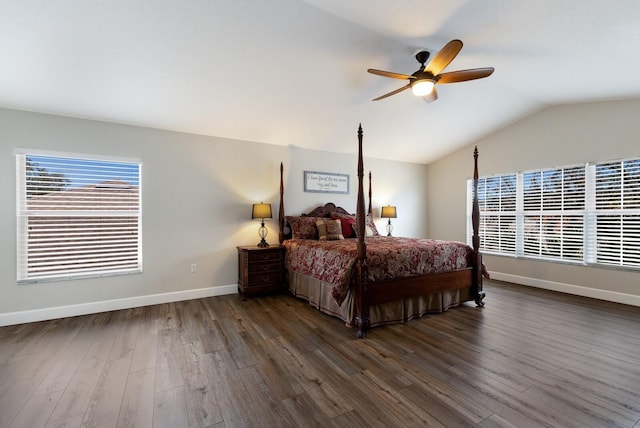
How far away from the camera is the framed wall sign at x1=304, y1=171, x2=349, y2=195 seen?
4918mm

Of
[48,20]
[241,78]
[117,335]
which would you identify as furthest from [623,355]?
[48,20]

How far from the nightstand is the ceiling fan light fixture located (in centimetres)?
272

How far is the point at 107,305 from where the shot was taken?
11.5ft

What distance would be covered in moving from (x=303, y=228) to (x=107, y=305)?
8.84ft

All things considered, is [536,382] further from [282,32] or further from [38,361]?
[38,361]

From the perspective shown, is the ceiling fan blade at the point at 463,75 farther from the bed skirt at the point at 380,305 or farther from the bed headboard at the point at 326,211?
the bed headboard at the point at 326,211

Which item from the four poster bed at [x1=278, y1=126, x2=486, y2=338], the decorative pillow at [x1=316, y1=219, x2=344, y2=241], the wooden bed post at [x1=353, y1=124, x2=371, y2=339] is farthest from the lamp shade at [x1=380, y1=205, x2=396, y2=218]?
the wooden bed post at [x1=353, y1=124, x2=371, y2=339]

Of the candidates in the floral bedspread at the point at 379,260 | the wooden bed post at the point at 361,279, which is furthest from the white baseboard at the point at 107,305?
the wooden bed post at the point at 361,279

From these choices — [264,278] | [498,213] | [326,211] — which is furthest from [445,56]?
[498,213]

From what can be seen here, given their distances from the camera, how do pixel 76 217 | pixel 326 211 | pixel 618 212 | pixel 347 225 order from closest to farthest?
1. pixel 76 217
2. pixel 618 212
3. pixel 347 225
4. pixel 326 211

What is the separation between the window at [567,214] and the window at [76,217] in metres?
5.89

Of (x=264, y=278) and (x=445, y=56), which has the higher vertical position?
(x=445, y=56)

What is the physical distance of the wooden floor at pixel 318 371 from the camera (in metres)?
1.68

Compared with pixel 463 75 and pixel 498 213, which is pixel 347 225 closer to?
pixel 463 75
